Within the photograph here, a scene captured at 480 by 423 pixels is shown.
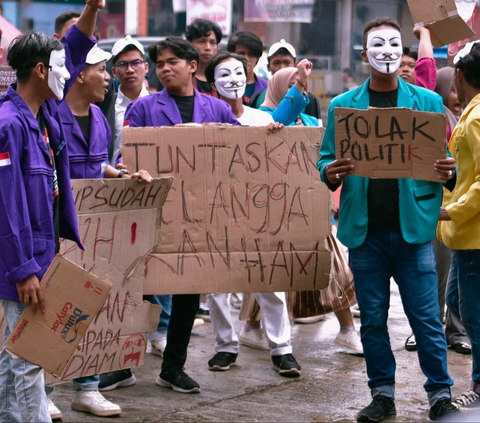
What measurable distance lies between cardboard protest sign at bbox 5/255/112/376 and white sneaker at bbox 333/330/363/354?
2.91 metres

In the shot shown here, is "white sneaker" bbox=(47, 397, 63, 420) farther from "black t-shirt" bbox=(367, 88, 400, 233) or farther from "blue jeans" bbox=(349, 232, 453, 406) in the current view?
"black t-shirt" bbox=(367, 88, 400, 233)

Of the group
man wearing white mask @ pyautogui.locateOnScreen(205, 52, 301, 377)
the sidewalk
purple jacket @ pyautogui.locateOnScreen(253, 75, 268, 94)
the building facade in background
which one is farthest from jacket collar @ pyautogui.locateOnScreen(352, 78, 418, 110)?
the building facade in background

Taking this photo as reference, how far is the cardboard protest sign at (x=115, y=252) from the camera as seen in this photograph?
484cm

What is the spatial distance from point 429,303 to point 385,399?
22.4 inches

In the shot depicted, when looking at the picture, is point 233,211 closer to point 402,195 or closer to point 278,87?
point 402,195

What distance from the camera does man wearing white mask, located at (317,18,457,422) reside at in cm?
499

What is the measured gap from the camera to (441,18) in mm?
5836

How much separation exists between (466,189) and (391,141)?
56 centimetres

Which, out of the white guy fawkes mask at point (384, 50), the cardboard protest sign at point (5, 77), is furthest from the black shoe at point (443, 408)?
the cardboard protest sign at point (5, 77)

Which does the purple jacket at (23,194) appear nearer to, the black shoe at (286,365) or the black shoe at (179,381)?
the black shoe at (179,381)

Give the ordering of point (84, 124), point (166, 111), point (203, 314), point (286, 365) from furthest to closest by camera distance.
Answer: point (203, 314) → point (286, 365) → point (166, 111) → point (84, 124)

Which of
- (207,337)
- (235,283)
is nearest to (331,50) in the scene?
(207,337)

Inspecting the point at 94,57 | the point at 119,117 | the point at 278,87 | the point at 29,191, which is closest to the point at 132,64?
the point at 119,117

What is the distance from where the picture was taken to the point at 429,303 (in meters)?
5.02
